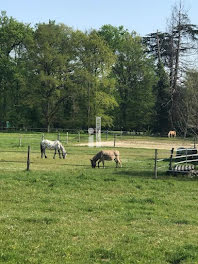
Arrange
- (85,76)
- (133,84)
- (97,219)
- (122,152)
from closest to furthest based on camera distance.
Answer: (97,219)
(122,152)
(85,76)
(133,84)

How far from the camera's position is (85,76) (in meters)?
57.1

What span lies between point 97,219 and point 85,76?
49700mm

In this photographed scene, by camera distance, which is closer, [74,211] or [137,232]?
[137,232]

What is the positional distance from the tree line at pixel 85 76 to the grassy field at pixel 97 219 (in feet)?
129

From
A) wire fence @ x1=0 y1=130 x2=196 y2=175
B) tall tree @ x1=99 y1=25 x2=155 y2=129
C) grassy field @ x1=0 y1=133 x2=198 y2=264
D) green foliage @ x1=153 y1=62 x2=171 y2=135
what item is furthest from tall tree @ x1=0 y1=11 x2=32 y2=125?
grassy field @ x1=0 y1=133 x2=198 y2=264

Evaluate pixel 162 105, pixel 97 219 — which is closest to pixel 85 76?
pixel 162 105

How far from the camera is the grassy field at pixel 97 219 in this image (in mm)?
6125

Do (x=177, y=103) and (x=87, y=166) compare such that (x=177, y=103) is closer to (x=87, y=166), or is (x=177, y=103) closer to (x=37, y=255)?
(x=87, y=166)

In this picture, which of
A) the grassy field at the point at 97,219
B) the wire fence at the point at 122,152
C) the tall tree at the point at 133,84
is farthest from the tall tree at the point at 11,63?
the grassy field at the point at 97,219

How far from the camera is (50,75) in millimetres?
57094

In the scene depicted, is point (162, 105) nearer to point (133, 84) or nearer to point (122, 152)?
point (133, 84)

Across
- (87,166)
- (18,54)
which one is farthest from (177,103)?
(87,166)

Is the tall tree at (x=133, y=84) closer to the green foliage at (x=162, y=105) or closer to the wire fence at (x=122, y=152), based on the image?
the green foliage at (x=162, y=105)

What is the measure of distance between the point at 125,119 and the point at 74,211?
57.7 meters
